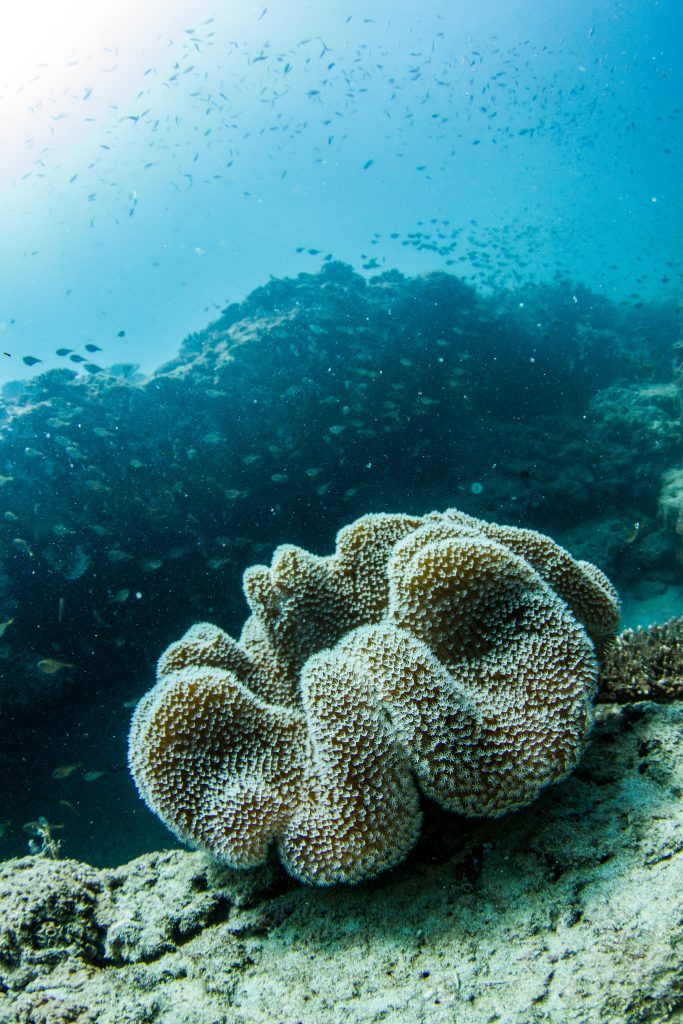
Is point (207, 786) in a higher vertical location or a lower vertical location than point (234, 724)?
lower

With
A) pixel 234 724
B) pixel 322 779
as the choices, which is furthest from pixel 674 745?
pixel 234 724

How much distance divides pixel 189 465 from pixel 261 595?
32.5 feet

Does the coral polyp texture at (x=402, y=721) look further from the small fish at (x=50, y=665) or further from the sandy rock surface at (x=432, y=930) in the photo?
the small fish at (x=50, y=665)

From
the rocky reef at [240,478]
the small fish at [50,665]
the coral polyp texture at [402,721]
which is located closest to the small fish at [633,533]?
the rocky reef at [240,478]

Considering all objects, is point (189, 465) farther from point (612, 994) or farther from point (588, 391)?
point (588, 391)

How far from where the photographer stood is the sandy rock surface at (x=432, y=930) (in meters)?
1.42

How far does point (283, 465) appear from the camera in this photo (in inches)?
493

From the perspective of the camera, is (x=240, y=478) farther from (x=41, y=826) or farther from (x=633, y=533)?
(x=633, y=533)

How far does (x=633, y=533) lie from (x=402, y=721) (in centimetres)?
1125

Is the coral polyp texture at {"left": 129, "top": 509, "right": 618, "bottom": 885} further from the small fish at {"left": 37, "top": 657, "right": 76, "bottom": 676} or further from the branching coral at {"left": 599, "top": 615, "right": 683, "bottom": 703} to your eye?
the small fish at {"left": 37, "top": 657, "right": 76, "bottom": 676}

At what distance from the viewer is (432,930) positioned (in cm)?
174

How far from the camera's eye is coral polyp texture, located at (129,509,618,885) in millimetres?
1870

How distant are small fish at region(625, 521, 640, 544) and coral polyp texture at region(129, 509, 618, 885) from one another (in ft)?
32.9

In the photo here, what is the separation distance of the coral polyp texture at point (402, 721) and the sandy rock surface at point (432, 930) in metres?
0.18
